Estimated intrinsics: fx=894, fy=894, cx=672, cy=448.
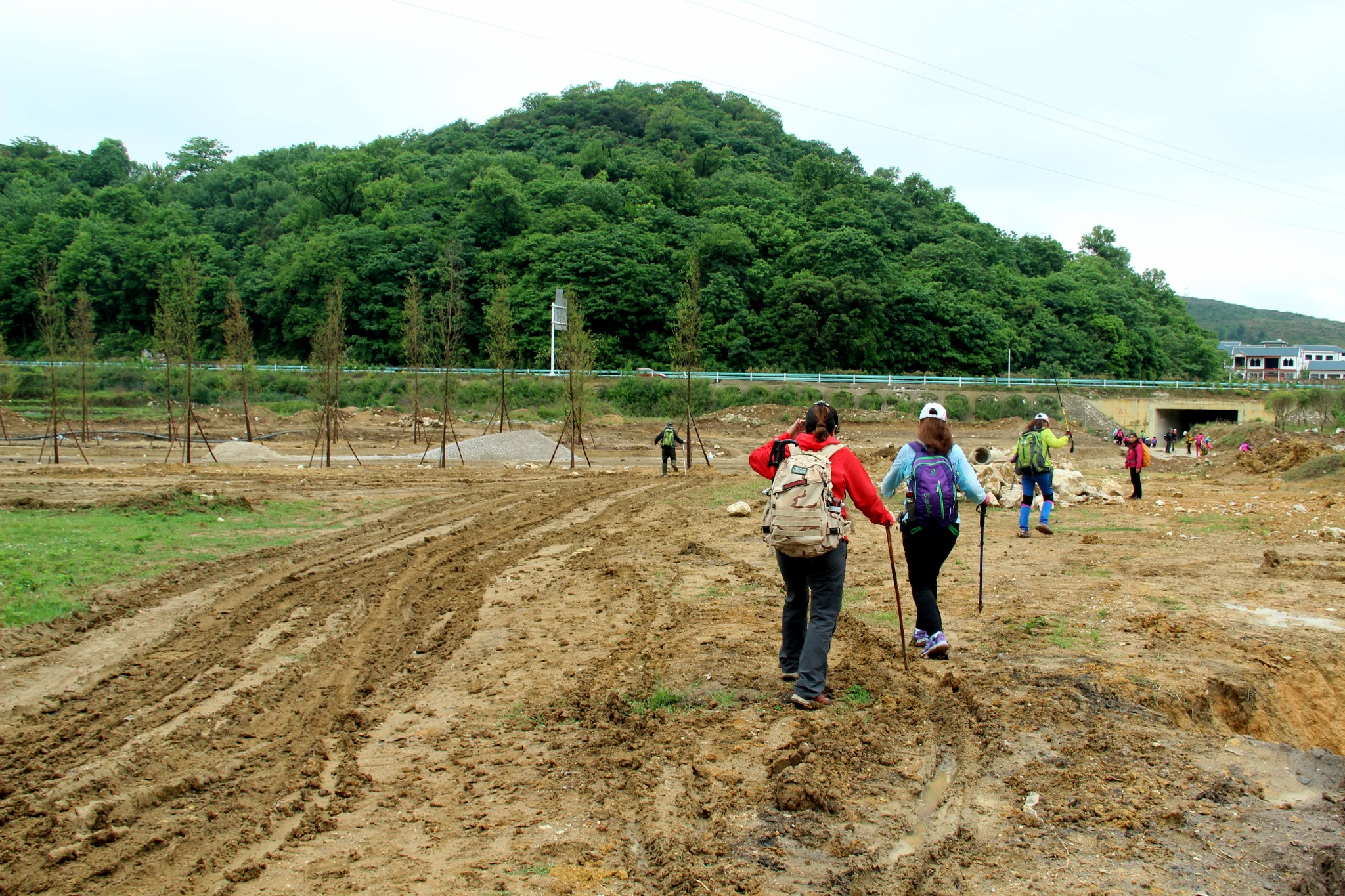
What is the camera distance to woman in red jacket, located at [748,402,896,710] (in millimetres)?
5598

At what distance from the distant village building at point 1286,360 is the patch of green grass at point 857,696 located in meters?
83.0

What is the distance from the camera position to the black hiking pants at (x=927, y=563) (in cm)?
644

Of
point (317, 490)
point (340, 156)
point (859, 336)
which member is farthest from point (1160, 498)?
point (340, 156)

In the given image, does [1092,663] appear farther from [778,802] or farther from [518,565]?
[518,565]

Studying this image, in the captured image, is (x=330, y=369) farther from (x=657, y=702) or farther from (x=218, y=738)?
(x=657, y=702)

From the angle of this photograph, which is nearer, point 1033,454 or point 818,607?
point 818,607

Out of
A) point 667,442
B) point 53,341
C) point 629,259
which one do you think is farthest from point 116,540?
point 629,259

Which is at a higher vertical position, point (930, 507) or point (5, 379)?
point (5, 379)

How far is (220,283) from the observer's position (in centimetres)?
7200

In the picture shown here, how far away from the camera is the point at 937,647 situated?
6531 millimetres

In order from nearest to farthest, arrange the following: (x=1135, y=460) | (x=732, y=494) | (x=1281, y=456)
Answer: (x=1135, y=460) → (x=732, y=494) → (x=1281, y=456)

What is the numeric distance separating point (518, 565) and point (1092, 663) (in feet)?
21.6

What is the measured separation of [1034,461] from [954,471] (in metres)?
6.28

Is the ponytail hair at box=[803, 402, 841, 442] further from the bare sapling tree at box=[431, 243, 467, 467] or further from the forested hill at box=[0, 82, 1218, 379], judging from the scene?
the forested hill at box=[0, 82, 1218, 379]
